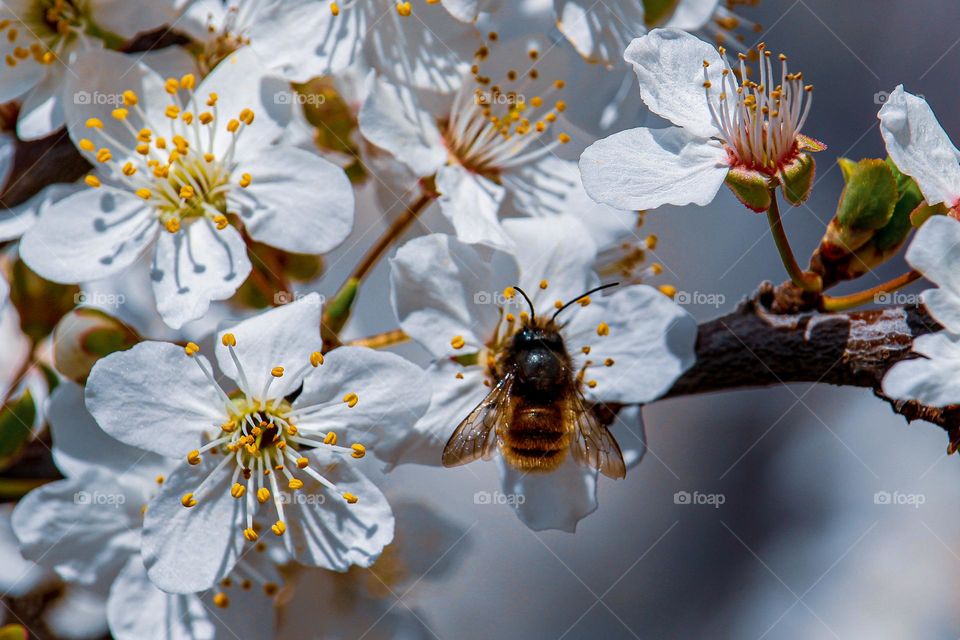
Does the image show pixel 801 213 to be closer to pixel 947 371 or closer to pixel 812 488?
pixel 812 488

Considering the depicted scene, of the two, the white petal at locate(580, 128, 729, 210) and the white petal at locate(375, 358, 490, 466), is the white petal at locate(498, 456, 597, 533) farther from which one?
the white petal at locate(580, 128, 729, 210)

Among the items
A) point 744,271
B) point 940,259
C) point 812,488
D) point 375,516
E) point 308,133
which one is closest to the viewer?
point 940,259

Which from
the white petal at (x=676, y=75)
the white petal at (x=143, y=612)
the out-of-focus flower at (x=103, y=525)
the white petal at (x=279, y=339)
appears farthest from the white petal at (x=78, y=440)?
the white petal at (x=676, y=75)

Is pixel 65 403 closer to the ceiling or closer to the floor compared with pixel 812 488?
closer to the ceiling

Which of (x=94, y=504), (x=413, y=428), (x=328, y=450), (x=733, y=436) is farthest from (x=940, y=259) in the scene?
(x=733, y=436)

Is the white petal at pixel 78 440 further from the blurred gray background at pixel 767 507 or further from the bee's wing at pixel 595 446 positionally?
the blurred gray background at pixel 767 507

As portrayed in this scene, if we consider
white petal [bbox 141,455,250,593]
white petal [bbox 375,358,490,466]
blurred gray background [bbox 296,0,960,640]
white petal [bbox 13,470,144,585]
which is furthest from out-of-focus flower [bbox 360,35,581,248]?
blurred gray background [bbox 296,0,960,640]
